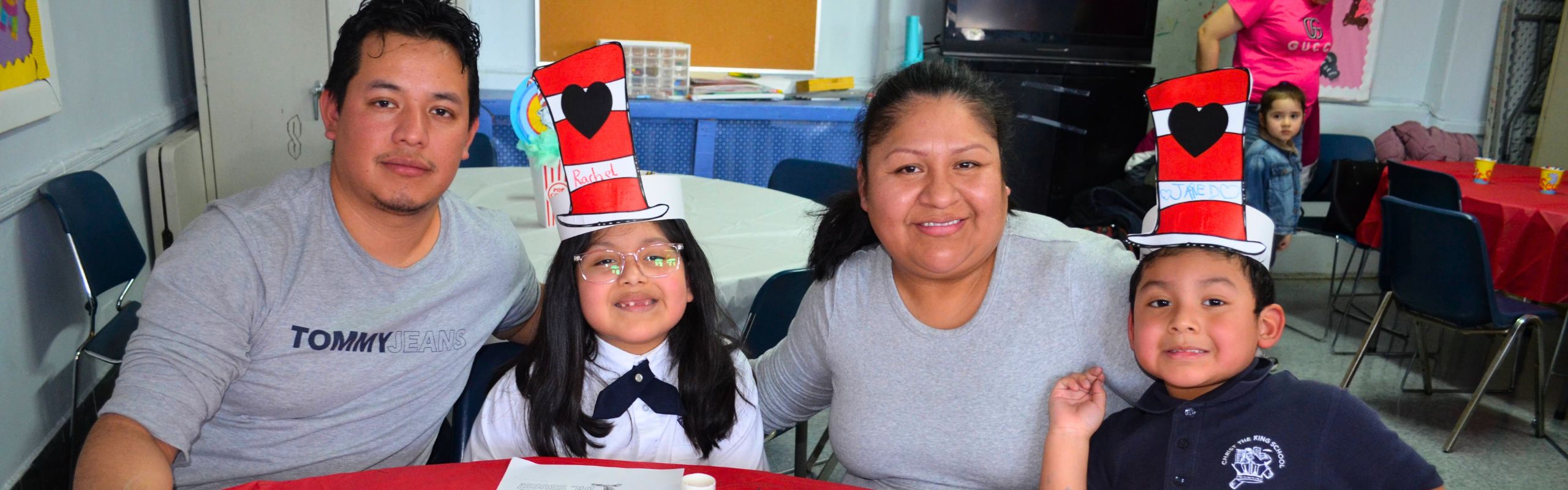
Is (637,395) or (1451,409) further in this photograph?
(1451,409)

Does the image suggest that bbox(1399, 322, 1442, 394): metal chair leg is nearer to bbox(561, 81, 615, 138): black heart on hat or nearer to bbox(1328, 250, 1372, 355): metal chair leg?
bbox(1328, 250, 1372, 355): metal chair leg

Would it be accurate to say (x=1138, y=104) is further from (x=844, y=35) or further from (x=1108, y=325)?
(x=1108, y=325)

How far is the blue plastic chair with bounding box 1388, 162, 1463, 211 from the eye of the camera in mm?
3859

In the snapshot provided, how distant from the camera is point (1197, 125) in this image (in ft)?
4.54

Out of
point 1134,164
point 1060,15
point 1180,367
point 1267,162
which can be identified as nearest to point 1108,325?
point 1180,367

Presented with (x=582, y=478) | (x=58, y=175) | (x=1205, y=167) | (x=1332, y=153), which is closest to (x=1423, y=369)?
(x=1332, y=153)

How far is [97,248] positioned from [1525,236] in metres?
4.49

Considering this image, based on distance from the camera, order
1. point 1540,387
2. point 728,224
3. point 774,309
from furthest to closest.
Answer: point 1540,387
point 728,224
point 774,309

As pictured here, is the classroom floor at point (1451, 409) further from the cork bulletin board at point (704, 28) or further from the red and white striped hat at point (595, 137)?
the cork bulletin board at point (704, 28)

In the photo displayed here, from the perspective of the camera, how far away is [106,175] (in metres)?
2.97

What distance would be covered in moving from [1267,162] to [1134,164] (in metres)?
→ 0.68

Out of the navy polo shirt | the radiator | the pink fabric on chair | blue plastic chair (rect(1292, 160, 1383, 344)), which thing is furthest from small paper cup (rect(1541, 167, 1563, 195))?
the radiator

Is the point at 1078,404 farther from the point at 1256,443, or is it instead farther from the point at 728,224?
the point at 728,224

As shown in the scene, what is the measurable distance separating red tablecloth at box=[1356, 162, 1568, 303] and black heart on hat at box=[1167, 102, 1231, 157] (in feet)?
8.51
